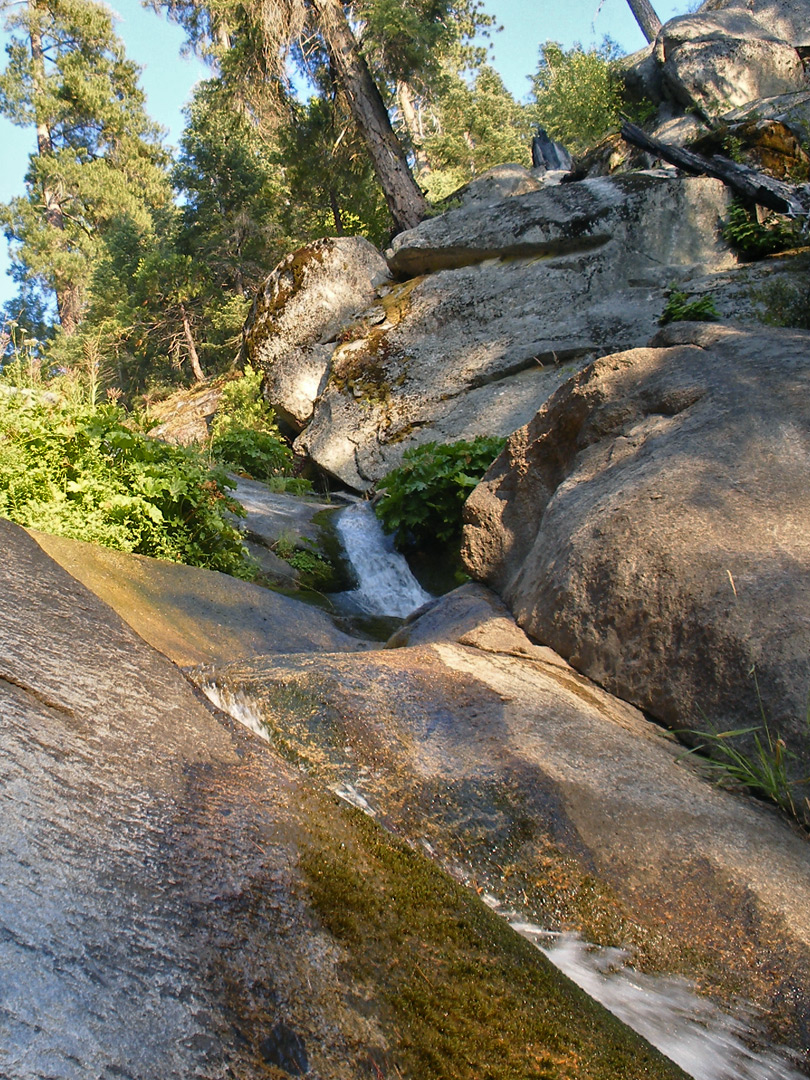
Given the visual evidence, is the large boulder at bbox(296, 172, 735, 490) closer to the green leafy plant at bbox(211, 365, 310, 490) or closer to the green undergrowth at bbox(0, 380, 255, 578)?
the green leafy plant at bbox(211, 365, 310, 490)

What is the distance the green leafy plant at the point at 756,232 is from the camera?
10828mm

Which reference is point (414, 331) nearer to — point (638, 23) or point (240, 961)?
point (240, 961)

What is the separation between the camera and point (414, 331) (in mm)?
12430

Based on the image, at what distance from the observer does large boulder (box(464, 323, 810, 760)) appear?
3.21 meters

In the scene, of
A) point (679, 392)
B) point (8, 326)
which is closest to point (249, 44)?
point (8, 326)

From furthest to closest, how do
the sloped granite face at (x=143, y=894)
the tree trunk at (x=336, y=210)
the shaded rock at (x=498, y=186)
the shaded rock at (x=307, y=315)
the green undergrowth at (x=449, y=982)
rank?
1. the tree trunk at (x=336, y=210)
2. the shaded rock at (x=498, y=186)
3. the shaded rock at (x=307, y=315)
4. the green undergrowth at (x=449, y=982)
5. the sloped granite face at (x=143, y=894)

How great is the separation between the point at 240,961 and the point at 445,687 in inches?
84.8

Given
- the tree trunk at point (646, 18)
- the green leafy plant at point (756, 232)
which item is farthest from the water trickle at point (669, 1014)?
the tree trunk at point (646, 18)

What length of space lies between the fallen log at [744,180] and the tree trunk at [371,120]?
15.2 ft

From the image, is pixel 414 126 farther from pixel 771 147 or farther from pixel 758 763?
pixel 758 763

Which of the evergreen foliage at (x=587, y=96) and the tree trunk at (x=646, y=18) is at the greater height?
the tree trunk at (x=646, y=18)

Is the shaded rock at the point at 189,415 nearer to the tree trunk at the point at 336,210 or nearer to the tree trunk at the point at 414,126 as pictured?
the tree trunk at the point at 336,210

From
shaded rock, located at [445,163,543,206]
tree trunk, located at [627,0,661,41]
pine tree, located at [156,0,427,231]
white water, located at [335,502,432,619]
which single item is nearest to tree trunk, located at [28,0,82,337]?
pine tree, located at [156,0,427,231]

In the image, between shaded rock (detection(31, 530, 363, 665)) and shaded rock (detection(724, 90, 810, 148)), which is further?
shaded rock (detection(724, 90, 810, 148))
